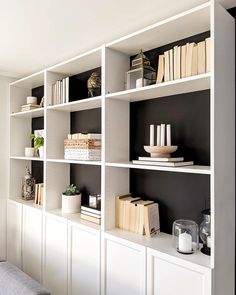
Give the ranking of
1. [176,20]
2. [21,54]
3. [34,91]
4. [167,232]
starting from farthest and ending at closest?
[34,91] < [21,54] < [167,232] < [176,20]

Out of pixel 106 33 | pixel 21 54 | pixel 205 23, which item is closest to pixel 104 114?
pixel 106 33

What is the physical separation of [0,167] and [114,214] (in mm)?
1807

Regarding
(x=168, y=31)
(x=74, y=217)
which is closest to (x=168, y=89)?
(x=168, y=31)

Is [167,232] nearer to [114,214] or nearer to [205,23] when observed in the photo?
[114,214]

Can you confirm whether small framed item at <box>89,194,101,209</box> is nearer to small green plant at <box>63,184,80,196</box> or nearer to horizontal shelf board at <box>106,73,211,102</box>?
small green plant at <box>63,184,80,196</box>

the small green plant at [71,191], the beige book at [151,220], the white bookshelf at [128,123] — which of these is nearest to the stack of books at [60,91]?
the white bookshelf at [128,123]

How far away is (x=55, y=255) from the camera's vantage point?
2.46 metres

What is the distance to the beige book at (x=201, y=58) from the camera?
61.9 inches

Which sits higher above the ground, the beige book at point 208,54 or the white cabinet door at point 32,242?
the beige book at point 208,54

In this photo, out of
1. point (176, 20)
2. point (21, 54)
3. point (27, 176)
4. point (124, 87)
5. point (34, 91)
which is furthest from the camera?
point (34, 91)

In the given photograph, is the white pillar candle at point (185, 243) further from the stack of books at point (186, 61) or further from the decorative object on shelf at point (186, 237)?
the stack of books at point (186, 61)

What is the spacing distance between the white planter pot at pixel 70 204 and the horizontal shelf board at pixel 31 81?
1.32 m

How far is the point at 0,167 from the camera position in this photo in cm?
323

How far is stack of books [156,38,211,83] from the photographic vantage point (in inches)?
61.8
